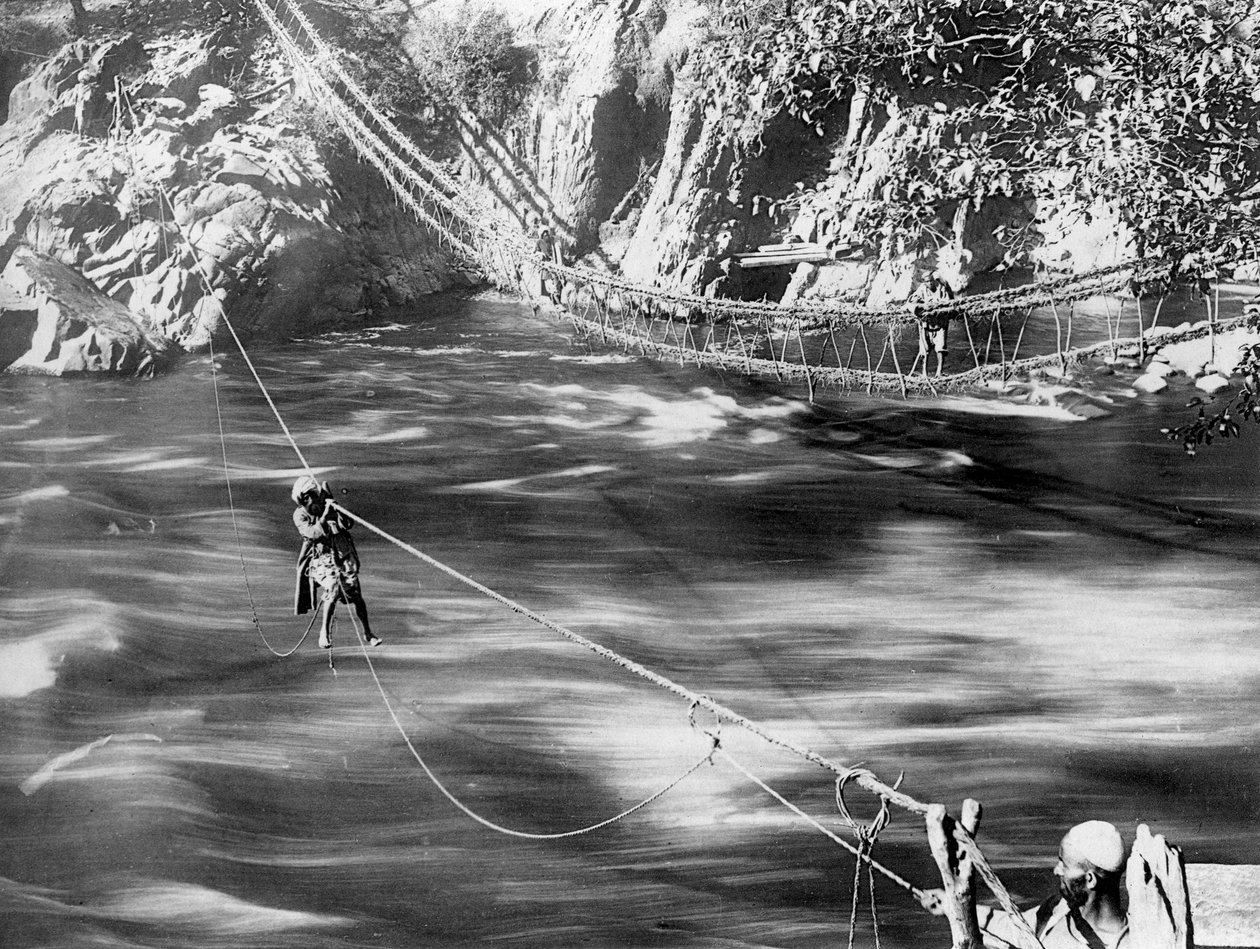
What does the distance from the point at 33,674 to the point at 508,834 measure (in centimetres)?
138

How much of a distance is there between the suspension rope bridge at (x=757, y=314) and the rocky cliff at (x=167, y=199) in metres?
0.10

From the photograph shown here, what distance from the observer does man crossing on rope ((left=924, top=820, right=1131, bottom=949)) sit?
235cm

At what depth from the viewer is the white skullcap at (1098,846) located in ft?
7.75

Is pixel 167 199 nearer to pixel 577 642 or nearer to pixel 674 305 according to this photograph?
pixel 674 305

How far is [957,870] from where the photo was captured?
2072 mm

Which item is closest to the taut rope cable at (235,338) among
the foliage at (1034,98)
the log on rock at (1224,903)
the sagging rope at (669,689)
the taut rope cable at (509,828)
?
the sagging rope at (669,689)

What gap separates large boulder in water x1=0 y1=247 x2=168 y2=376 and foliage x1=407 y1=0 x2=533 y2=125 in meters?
1.13

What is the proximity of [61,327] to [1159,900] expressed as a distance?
3.24 m

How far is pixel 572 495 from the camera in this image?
286cm

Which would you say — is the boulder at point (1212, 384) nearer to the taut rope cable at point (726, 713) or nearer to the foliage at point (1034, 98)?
the foliage at point (1034, 98)

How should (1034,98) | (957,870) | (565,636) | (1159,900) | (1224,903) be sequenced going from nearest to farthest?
(957,870)
(1159,900)
(1224,903)
(565,636)
(1034,98)

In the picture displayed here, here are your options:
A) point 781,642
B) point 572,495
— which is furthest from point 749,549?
point 572,495

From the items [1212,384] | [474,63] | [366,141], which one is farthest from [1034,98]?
[366,141]

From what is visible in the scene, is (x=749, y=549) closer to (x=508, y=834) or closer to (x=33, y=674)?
(x=508, y=834)
